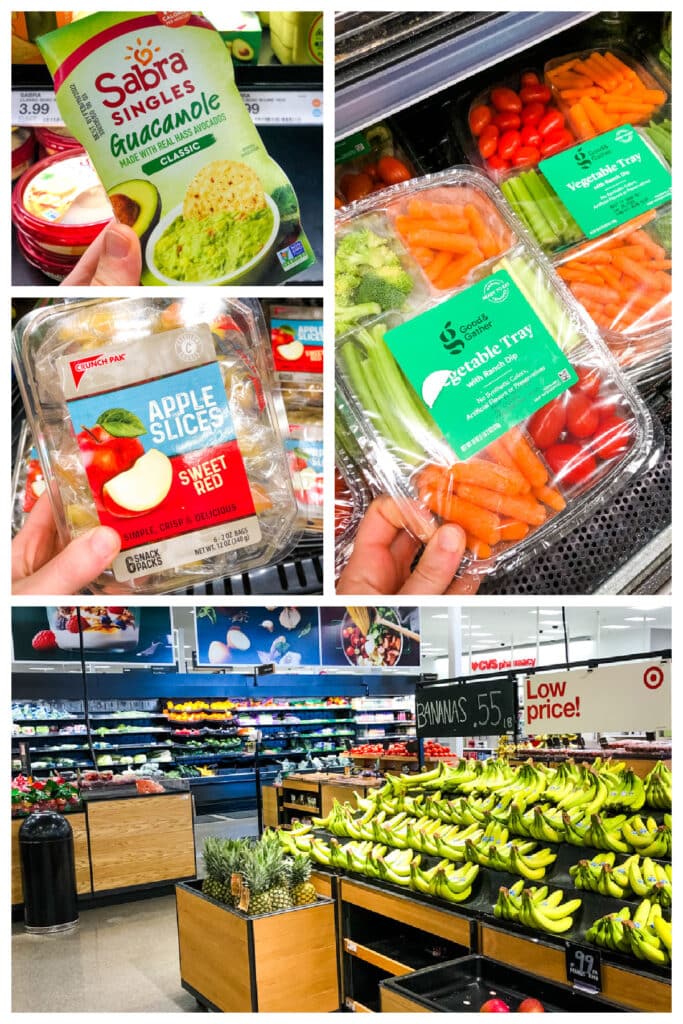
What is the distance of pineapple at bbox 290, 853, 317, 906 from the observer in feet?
10.6

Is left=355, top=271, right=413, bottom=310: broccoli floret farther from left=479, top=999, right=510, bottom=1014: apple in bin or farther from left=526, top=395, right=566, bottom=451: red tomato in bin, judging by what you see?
left=479, top=999, right=510, bottom=1014: apple in bin

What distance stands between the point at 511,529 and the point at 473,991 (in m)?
1.23

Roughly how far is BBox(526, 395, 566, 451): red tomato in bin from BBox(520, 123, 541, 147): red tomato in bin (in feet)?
2.27

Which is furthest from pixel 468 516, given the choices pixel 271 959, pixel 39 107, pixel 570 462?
pixel 271 959

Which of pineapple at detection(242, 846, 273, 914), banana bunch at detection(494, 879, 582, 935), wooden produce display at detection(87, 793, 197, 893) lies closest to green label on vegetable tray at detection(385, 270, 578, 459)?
banana bunch at detection(494, 879, 582, 935)

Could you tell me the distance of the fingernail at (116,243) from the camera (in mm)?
1853

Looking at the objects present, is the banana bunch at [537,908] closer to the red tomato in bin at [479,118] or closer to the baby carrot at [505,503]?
the baby carrot at [505,503]

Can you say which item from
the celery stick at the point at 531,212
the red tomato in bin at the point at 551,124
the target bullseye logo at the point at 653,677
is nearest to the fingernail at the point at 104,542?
Result: the celery stick at the point at 531,212

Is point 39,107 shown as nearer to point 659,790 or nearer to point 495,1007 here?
point 495,1007

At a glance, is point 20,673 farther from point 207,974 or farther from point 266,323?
point 266,323

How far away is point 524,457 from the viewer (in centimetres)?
185

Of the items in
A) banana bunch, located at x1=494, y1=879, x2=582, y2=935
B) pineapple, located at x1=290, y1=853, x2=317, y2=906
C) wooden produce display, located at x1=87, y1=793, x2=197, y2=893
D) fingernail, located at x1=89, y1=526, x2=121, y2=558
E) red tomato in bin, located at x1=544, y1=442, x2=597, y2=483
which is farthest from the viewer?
wooden produce display, located at x1=87, y1=793, x2=197, y2=893

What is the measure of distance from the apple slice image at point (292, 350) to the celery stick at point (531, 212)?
0.64 meters
